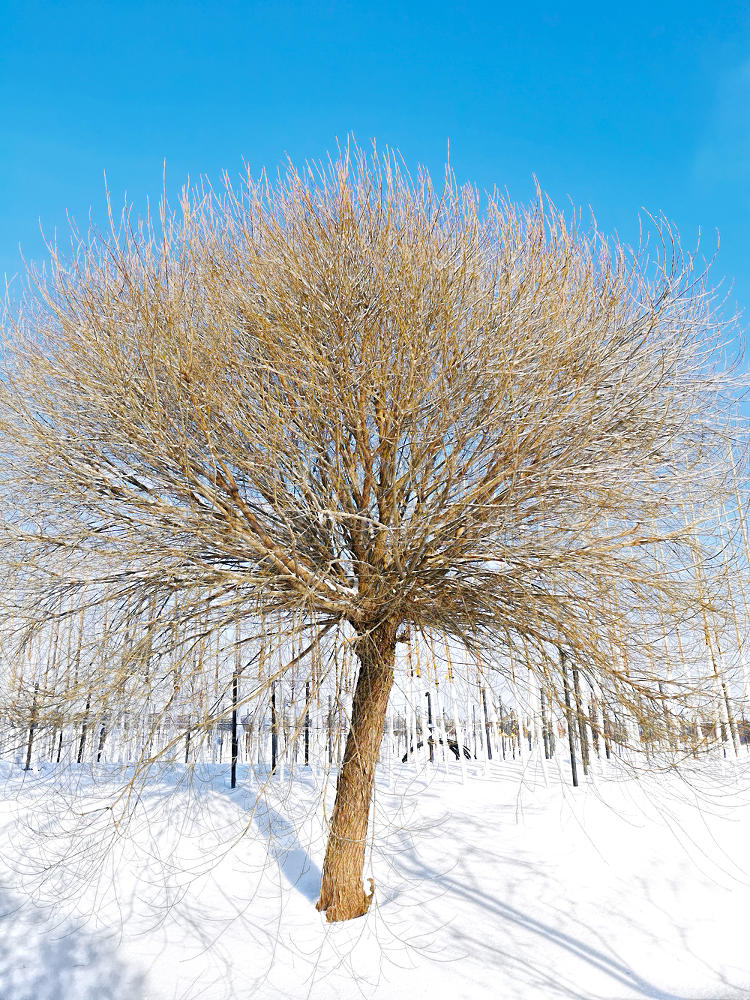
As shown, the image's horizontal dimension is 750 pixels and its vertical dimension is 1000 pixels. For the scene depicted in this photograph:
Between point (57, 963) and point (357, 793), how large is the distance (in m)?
2.62

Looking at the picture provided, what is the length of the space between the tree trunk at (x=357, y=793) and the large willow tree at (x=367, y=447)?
0.02m

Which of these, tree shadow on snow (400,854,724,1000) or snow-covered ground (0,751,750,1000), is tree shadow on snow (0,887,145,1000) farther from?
tree shadow on snow (400,854,724,1000)

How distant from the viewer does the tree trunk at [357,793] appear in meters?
5.67

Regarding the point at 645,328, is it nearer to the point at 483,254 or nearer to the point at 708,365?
the point at 708,365

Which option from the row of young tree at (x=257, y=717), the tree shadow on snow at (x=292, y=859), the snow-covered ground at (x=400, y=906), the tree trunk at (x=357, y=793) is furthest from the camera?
the tree shadow on snow at (x=292, y=859)

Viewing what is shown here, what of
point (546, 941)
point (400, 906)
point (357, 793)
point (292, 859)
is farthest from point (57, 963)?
point (546, 941)

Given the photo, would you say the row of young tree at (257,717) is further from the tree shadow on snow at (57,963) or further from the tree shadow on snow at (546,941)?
the tree shadow on snow at (57,963)

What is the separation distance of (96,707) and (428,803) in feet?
15.2

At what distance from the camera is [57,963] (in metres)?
5.27

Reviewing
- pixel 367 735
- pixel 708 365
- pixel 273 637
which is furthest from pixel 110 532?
pixel 708 365

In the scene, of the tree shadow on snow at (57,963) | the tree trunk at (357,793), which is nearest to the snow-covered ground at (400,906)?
the tree shadow on snow at (57,963)

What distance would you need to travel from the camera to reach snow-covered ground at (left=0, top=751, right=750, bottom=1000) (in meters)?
4.88

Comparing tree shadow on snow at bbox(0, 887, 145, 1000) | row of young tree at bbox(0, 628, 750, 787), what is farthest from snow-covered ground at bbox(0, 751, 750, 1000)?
row of young tree at bbox(0, 628, 750, 787)

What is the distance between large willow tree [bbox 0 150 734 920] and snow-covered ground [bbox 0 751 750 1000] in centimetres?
69
